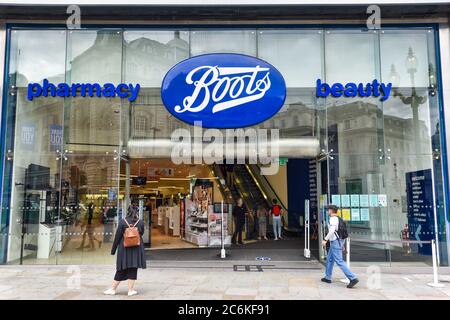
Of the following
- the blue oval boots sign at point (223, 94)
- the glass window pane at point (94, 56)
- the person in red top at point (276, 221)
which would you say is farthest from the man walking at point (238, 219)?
the glass window pane at point (94, 56)

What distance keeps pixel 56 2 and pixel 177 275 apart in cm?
725

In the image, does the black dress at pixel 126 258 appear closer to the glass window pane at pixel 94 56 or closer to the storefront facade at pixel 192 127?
the storefront facade at pixel 192 127

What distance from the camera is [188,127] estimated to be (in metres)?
11.1

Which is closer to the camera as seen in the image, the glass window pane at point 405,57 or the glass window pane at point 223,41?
the glass window pane at point 405,57

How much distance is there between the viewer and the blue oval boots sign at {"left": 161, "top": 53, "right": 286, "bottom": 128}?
431 inches

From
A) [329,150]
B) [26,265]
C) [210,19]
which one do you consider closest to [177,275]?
[26,265]

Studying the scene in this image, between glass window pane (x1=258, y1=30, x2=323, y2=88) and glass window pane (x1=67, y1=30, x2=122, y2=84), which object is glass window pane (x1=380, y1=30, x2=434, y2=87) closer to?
glass window pane (x1=258, y1=30, x2=323, y2=88)

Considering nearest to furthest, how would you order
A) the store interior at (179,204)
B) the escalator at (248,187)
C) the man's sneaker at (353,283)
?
1. the man's sneaker at (353,283)
2. the store interior at (179,204)
3. the escalator at (248,187)

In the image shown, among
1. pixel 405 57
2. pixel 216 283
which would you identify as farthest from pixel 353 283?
pixel 405 57

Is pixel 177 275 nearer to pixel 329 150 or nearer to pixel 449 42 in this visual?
pixel 329 150

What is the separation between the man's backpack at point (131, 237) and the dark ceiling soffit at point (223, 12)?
6139 millimetres

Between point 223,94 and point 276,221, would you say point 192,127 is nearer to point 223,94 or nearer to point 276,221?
point 223,94

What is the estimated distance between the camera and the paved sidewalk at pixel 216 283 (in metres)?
7.20

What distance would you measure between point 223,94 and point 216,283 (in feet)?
16.4
